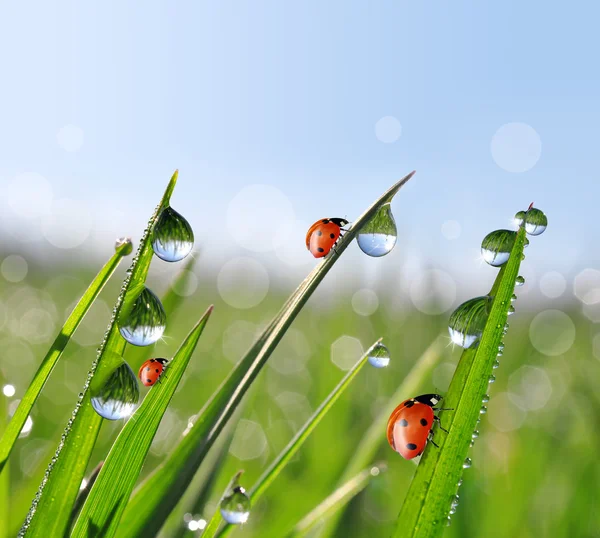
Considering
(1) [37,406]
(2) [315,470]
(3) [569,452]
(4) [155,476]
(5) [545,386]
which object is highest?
(5) [545,386]

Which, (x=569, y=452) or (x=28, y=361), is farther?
(x=28, y=361)

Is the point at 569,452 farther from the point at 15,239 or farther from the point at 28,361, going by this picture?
the point at 15,239

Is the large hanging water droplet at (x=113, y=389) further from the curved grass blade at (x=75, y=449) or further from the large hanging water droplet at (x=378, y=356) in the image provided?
the large hanging water droplet at (x=378, y=356)

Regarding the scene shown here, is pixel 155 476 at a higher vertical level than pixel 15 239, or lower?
Answer: lower

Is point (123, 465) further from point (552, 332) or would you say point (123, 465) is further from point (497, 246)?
point (552, 332)

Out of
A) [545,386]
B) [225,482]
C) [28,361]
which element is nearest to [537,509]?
[225,482]

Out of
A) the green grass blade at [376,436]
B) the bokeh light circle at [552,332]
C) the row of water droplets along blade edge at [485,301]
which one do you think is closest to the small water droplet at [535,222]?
the row of water droplets along blade edge at [485,301]

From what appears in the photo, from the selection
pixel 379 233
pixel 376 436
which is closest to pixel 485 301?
pixel 379 233
